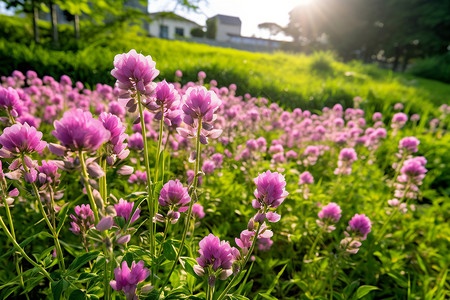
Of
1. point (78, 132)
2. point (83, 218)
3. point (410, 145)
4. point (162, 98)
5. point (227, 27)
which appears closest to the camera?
point (78, 132)

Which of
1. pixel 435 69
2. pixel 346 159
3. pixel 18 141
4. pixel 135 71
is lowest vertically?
pixel 346 159

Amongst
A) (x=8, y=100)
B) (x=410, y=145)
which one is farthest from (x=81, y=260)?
(x=410, y=145)

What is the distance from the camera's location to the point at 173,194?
1149 mm

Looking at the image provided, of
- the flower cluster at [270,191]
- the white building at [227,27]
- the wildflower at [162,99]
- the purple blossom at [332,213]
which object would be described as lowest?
the purple blossom at [332,213]

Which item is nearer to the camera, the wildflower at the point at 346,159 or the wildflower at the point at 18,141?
the wildflower at the point at 18,141

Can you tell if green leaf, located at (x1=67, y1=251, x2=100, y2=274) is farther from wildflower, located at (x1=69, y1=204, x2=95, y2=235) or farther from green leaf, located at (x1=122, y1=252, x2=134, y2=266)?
wildflower, located at (x1=69, y1=204, x2=95, y2=235)

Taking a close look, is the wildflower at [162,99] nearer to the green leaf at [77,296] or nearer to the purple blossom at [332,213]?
the green leaf at [77,296]

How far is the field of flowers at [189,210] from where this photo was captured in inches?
38.3

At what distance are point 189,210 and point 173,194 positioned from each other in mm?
97

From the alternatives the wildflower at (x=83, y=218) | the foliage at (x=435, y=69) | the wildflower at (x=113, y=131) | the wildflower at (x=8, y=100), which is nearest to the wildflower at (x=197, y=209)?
the wildflower at (x=83, y=218)

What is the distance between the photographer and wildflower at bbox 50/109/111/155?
Answer: 0.70 meters

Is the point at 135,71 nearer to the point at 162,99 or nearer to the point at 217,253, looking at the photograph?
the point at 162,99

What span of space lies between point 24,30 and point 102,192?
14083 mm

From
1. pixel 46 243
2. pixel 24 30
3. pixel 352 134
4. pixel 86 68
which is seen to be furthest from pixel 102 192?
pixel 24 30
